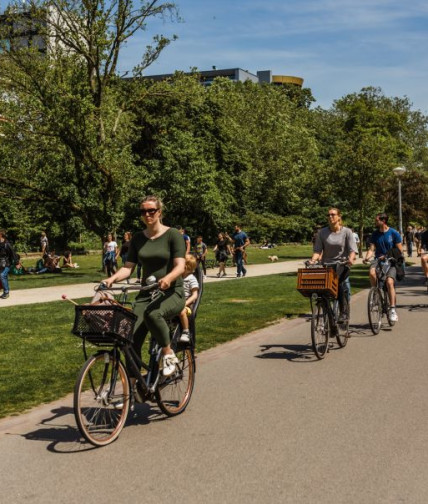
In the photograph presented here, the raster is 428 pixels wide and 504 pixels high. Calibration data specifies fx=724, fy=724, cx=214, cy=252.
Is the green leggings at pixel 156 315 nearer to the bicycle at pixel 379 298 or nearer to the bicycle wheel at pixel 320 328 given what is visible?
the bicycle wheel at pixel 320 328

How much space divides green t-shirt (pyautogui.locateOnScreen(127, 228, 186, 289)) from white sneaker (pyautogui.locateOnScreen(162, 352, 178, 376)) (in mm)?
553

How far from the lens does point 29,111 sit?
84.9 feet

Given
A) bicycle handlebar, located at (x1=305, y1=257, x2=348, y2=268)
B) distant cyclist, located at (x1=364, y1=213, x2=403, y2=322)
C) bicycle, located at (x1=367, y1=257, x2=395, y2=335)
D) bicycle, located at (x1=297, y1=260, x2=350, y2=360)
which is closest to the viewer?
bicycle, located at (x1=297, y1=260, x2=350, y2=360)

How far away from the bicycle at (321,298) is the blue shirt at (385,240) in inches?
86.1

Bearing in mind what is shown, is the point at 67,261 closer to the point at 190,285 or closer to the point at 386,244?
the point at 386,244

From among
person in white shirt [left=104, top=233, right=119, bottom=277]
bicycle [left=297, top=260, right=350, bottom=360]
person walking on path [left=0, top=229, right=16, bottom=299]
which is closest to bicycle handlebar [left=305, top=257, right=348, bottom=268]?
bicycle [left=297, top=260, right=350, bottom=360]

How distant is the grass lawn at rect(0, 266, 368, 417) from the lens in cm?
720

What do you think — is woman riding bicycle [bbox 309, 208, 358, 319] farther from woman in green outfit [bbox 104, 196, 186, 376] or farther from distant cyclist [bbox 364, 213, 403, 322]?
woman in green outfit [bbox 104, 196, 186, 376]

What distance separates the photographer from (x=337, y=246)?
31.2 feet

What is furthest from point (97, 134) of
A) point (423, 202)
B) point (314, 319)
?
point (423, 202)

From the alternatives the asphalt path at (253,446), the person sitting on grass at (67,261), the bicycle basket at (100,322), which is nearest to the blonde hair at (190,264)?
the asphalt path at (253,446)

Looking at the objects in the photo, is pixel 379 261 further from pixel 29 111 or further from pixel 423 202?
pixel 423 202

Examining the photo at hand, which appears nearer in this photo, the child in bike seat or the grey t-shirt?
the child in bike seat

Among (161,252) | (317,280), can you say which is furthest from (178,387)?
(317,280)
